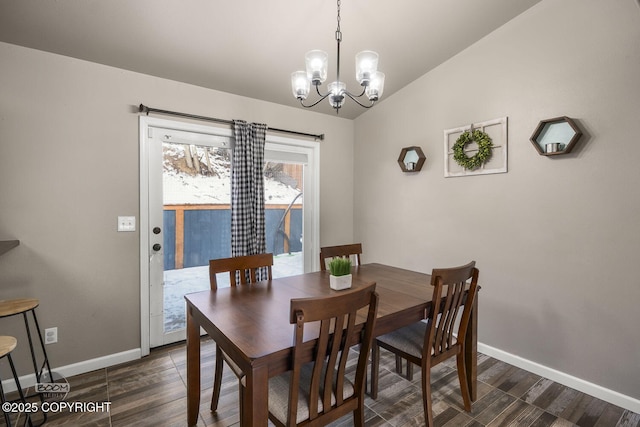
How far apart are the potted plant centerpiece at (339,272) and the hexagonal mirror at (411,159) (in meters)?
1.71

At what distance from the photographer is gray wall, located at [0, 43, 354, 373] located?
217 centimetres

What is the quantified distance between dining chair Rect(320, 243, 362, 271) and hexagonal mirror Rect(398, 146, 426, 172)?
1101 millimetres

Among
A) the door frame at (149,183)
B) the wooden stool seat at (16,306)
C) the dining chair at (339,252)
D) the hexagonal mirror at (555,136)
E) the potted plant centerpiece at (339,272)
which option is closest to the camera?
the wooden stool seat at (16,306)

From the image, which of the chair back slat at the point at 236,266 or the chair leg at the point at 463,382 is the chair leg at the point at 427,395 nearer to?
the chair leg at the point at 463,382

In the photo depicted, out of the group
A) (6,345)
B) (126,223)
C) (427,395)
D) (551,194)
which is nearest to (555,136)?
(551,194)

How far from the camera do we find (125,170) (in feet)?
8.41

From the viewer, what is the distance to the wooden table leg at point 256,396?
1157mm

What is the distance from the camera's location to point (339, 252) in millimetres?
2646

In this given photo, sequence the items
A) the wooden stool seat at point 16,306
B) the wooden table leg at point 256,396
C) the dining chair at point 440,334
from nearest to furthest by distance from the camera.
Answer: the wooden table leg at point 256,396, the dining chair at point 440,334, the wooden stool seat at point 16,306

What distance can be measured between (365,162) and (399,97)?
2.80ft

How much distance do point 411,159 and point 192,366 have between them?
269 cm

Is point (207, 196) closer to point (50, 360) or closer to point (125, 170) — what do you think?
point (125, 170)

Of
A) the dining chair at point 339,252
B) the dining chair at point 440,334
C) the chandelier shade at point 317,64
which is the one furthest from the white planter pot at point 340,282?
the chandelier shade at point 317,64

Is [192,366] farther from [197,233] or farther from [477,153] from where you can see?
[477,153]
